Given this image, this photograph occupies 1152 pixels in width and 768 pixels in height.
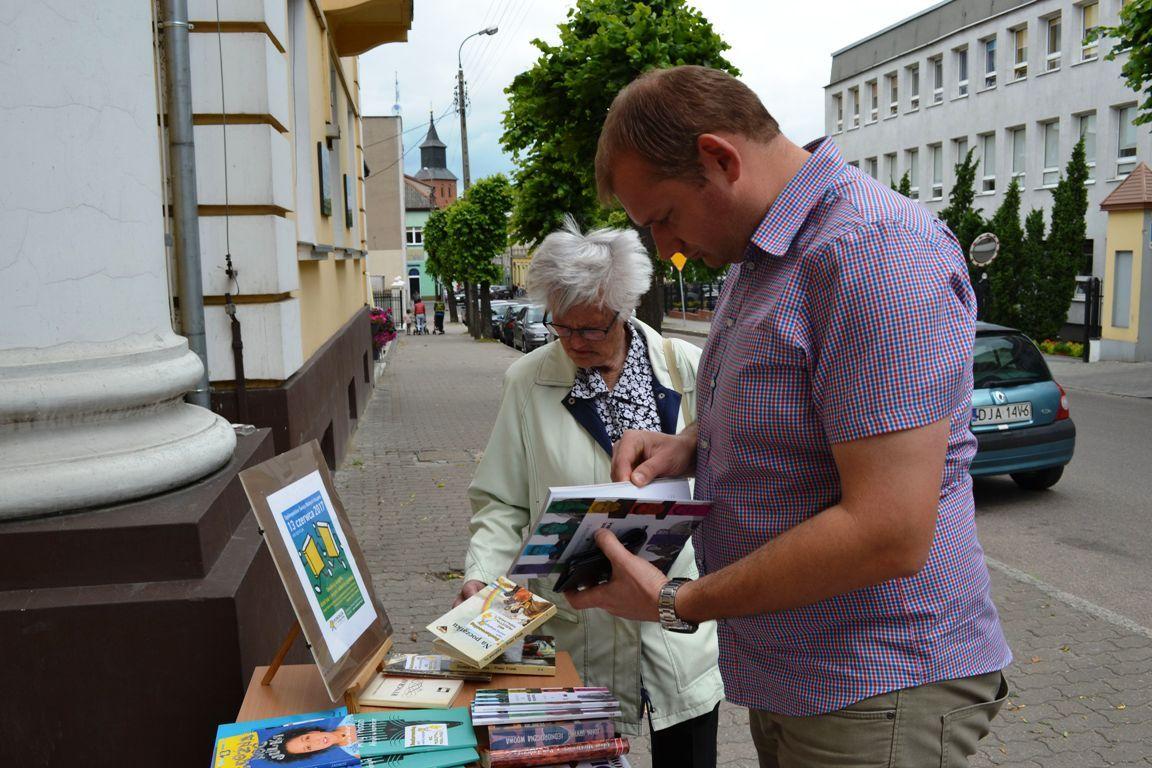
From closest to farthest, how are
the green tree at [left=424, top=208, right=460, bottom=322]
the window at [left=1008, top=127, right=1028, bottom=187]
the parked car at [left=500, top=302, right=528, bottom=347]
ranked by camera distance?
the window at [left=1008, top=127, right=1028, bottom=187] < the parked car at [left=500, top=302, right=528, bottom=347] < the green tree at [left=424, top=208, right=460, bottom=322]

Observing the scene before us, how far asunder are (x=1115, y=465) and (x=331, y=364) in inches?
Result: 316

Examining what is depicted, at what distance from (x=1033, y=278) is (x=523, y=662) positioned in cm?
2757

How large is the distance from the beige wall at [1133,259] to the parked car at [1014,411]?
Result: 1636 cm

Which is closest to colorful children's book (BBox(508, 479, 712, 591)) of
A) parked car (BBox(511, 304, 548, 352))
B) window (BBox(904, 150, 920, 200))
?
parked car (BBox(511, 304, 548, 352))

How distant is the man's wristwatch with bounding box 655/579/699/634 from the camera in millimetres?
1761

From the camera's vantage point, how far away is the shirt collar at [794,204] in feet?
5.59

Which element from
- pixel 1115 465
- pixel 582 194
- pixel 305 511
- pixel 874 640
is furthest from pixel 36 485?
pixel 582 194

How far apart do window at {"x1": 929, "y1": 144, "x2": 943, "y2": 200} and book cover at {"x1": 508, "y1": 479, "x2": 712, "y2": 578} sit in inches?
1707

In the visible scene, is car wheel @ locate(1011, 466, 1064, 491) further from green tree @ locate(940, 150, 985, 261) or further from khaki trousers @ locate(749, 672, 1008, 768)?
green tree @ locate(940, 150, 985, 261)

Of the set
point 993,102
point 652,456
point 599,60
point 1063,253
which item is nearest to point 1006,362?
point 599,60

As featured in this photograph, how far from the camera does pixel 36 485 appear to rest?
2664 millimetres

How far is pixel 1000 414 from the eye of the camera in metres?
8.90

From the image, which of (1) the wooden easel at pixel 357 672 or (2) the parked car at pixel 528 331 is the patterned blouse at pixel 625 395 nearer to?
(1) the wooden easel at pixel 357 672

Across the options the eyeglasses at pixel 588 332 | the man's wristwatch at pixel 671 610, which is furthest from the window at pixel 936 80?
the man's wristwatch at pixel 671 610
